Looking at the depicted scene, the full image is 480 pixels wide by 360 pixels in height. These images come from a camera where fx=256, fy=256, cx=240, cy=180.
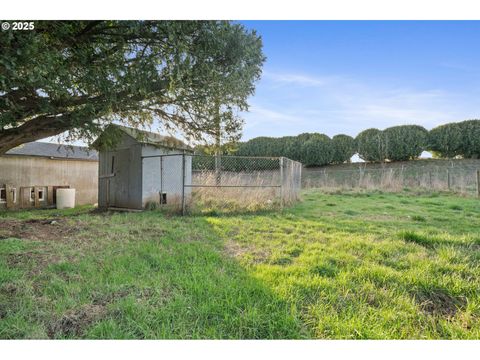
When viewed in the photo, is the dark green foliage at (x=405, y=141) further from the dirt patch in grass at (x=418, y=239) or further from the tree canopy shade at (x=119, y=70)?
the tree canopy shade at (x=119, y=70)

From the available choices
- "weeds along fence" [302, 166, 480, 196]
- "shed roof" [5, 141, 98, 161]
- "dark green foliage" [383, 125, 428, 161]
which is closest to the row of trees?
"dark green foliage" [383, 125, 428, 161]

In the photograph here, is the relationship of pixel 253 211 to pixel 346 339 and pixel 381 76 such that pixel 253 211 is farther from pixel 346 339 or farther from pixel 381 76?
pixel 346 339

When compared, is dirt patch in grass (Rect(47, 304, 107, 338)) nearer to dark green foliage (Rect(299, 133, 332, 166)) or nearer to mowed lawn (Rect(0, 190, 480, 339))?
mowed lawn (Rect(0, 190, 480, 339))

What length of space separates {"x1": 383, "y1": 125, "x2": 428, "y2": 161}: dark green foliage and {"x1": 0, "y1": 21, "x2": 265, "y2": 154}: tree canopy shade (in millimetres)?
15496

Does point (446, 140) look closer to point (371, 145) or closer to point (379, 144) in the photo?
point (379, 144)

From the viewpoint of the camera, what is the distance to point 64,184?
1217 cm

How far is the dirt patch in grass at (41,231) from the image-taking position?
471 cm

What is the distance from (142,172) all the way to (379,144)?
1592 cm

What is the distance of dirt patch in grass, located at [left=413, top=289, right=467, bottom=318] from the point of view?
7.27 ft

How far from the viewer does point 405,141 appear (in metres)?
17.3

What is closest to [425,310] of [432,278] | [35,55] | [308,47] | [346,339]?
[432,278]

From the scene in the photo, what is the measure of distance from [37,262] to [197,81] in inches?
154

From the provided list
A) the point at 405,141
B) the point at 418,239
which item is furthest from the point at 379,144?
the point at 418,239

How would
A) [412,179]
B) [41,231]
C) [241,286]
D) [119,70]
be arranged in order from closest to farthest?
[241,286] → [119,70] → [41,231] → [412,179]
